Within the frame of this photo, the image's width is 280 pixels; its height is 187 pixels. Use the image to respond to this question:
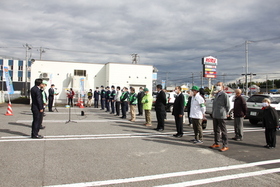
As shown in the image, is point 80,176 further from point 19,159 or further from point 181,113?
point 181,113

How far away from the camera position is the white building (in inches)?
1003

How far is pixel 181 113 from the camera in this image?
800 centimetres

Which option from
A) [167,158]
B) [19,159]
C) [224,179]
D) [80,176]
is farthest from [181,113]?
[19,159]

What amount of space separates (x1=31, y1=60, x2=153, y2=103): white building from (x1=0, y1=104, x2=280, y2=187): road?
1817cm

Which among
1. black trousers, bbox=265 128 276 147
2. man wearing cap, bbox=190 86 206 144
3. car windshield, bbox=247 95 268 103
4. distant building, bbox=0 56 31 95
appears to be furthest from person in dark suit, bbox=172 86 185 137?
distant building, bbox=0 56 31 95

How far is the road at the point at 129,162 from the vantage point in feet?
13.5

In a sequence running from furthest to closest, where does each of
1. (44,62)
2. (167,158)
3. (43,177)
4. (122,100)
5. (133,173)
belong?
1. (44,62)
2. (122,100)
3. (167,158)
4. (133,173)
5. (43,177)

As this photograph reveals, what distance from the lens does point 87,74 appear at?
2748 cm

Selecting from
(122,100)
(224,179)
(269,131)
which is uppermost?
(122,100)

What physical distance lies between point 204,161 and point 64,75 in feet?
78.4

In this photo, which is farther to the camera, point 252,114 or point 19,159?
point 252,114

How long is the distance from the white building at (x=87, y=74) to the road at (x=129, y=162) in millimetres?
18171

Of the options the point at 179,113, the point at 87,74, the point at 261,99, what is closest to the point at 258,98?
the point at 261,99

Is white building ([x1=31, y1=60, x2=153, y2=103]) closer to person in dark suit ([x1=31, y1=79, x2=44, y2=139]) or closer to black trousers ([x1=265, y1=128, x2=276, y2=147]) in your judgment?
person in dark suit ([x1=31, y1=79, x2=44, y2=139])
